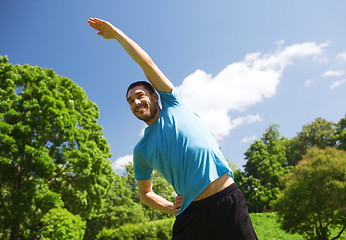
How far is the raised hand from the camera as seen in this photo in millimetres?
2273

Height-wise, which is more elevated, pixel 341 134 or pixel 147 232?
pixel 341 134

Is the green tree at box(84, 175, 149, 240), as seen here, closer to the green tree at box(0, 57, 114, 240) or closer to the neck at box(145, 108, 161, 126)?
the green tree at box(0, 57, 114, 240)

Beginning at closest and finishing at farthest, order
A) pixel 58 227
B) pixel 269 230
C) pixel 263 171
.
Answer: pixel 58 227 < pixel 269 230 < pixel 263 171

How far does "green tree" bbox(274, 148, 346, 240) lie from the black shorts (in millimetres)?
12625

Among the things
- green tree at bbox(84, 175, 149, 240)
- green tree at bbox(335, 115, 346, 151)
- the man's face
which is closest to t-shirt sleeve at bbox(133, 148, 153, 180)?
the man's face

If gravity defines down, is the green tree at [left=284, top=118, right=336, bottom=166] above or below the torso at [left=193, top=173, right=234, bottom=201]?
above

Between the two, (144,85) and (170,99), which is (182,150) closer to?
(170,99)

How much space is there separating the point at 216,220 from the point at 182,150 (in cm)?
52

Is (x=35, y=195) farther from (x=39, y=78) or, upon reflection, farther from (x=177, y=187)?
(x=177, y=187)

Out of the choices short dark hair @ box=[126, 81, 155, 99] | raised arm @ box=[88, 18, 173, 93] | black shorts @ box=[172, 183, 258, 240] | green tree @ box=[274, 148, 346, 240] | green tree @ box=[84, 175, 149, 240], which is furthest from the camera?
green tree @ box=[84, 175, 149, 240]

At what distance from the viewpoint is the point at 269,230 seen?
1795 centimetres

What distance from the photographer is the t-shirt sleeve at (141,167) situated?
222cm

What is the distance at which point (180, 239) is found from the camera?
6.07ft

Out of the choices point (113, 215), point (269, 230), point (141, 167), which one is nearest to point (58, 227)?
point (113, 215)
